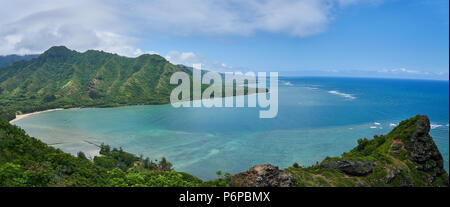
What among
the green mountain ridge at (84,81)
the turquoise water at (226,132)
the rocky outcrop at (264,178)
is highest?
the green mountain ridge at (84,81)

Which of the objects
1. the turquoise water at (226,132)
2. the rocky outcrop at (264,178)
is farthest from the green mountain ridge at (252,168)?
the turquoise water at (226,132)

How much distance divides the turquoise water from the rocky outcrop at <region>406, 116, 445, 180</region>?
16.8m

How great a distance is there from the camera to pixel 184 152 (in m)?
52.9

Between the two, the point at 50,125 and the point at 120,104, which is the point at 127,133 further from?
the point at 120,104

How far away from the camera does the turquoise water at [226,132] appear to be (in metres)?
50.0

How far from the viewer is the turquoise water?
50.0 metres

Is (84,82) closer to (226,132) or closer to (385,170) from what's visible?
(226,132)

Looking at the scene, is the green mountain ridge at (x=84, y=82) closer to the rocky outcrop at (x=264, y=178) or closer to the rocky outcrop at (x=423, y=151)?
the rocky outcrop at (x=264, y=178)

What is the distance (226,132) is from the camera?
2753 inches

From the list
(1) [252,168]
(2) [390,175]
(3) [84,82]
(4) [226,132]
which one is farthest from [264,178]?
(3) [84,82]

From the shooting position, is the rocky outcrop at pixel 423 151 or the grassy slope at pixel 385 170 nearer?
the grassy slope at pixel 385 170

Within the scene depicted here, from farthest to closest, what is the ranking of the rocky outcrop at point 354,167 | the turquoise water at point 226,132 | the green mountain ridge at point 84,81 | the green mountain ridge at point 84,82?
the green mountain ridge at point 84,81 → the green mountain ridge at point 84,82 → the turquoise water at point 226,132 → the rocky outcrop at point 354,167

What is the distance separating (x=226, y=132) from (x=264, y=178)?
158 feet

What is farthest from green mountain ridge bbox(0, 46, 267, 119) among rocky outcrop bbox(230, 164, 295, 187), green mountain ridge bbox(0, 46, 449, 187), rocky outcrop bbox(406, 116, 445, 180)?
rocky outcrop bbox(406, 116, 445, 180)
